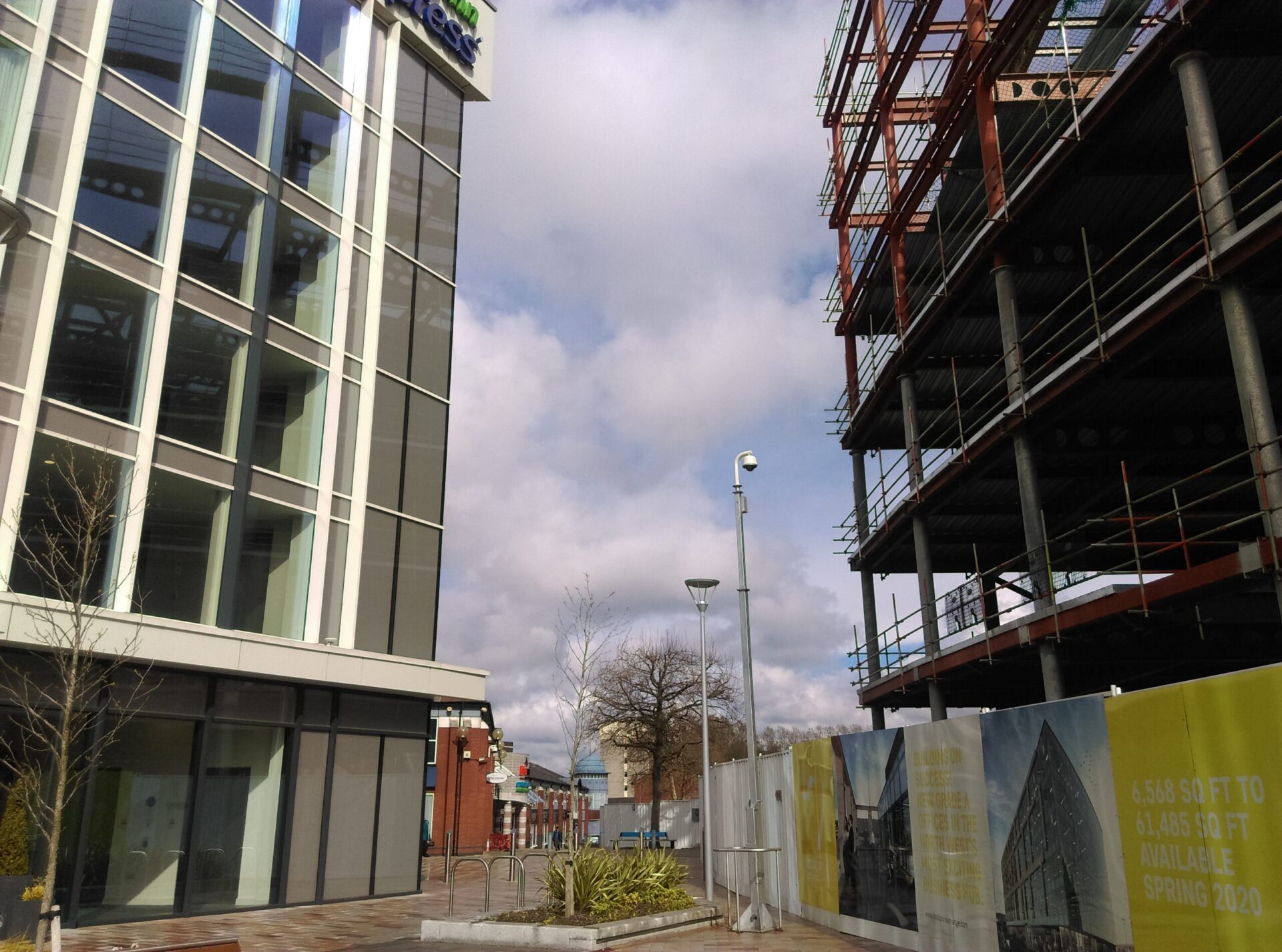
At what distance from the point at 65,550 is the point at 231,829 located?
618cm

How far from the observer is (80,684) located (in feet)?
50.5

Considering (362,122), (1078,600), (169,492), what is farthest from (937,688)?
(362,122)

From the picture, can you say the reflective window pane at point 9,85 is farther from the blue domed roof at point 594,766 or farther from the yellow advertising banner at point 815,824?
the blue domed roof at point 594,766

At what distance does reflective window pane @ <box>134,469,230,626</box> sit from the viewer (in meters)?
18.4

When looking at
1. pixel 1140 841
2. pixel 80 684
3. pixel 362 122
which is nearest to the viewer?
pixel 1140 841

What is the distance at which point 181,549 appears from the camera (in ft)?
62.2

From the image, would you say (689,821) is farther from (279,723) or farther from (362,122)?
(362,122)

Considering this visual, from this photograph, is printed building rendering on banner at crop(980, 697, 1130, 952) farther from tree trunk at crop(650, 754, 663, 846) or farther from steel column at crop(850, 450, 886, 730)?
tree trunk at crop(650, 754, 663, 846)

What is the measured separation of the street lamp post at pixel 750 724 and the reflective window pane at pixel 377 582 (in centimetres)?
926

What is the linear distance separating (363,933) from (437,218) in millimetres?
18298

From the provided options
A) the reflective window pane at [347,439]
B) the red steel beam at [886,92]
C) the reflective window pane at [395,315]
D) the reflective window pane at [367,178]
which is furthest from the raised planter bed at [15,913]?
the red steel beam at [886,92]

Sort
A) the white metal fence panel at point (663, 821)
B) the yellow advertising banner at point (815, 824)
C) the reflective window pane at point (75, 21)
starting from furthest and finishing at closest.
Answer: the white metal fence panel at point (663, 821), the reflective window pane at point (75, 21), the yellow advertising banner at point (815, 824)

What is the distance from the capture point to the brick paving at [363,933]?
13.0m

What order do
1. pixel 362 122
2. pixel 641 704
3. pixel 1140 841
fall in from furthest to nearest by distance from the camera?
pixel 641 704 < pixel 362 122 < pixel 1140 841
